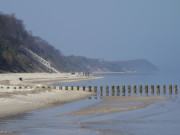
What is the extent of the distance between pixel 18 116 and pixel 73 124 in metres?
3.78

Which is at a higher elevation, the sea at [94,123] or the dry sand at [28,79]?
the dry sand at [28,79]

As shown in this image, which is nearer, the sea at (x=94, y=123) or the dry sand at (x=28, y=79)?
the sea at (x=94, y=123)

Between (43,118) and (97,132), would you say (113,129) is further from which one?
(43,118)

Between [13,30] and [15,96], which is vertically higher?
[13,30]

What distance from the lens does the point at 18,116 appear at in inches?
828

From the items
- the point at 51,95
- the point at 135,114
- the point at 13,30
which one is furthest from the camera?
the point at 13,30

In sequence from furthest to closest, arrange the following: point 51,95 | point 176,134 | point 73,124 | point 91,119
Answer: point 51,95 → point 91,119 → point 73,124 → point 176,134

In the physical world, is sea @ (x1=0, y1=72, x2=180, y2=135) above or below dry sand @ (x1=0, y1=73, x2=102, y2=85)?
below

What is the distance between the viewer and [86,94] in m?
38.2

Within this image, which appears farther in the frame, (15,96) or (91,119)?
(15,96)

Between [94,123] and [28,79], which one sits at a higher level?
[28,79]

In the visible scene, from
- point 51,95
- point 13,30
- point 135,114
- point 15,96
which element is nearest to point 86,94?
Answer: point 51,95

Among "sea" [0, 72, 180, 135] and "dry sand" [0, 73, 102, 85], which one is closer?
"sea" [0, 72, 180, 135]

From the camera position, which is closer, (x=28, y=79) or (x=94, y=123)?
(x=94, y=123)
